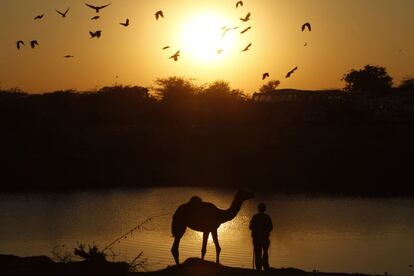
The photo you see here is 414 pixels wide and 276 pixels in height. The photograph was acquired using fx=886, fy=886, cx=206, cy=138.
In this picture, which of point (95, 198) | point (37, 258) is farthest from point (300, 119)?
point (37, 258)

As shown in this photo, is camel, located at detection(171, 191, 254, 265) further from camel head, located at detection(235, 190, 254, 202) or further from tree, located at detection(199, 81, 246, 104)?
tree, located at detection(199, 81, 246, 104)

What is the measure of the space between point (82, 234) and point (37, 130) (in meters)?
47.9

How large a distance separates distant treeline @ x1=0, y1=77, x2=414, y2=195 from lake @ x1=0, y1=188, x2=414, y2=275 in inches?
435

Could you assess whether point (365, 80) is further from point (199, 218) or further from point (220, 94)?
point (199, 218)

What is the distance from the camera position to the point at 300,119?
9544cm

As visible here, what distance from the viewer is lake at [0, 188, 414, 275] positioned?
28.7 metres

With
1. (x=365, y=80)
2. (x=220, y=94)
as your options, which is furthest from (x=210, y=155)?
(x=365, y=80)

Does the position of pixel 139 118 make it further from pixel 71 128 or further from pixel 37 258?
pixel 37 258

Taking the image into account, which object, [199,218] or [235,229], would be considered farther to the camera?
[235,229]

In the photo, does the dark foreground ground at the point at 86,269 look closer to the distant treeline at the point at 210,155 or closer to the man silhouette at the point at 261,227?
the man silhouette at the point at 261,227

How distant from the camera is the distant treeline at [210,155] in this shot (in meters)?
69.6

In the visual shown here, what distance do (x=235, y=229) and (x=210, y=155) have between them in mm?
38246

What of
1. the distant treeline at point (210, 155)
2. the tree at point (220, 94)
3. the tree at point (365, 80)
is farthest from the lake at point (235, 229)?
the tree at point (365, 80)

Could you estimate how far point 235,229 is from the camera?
38.4 meters
